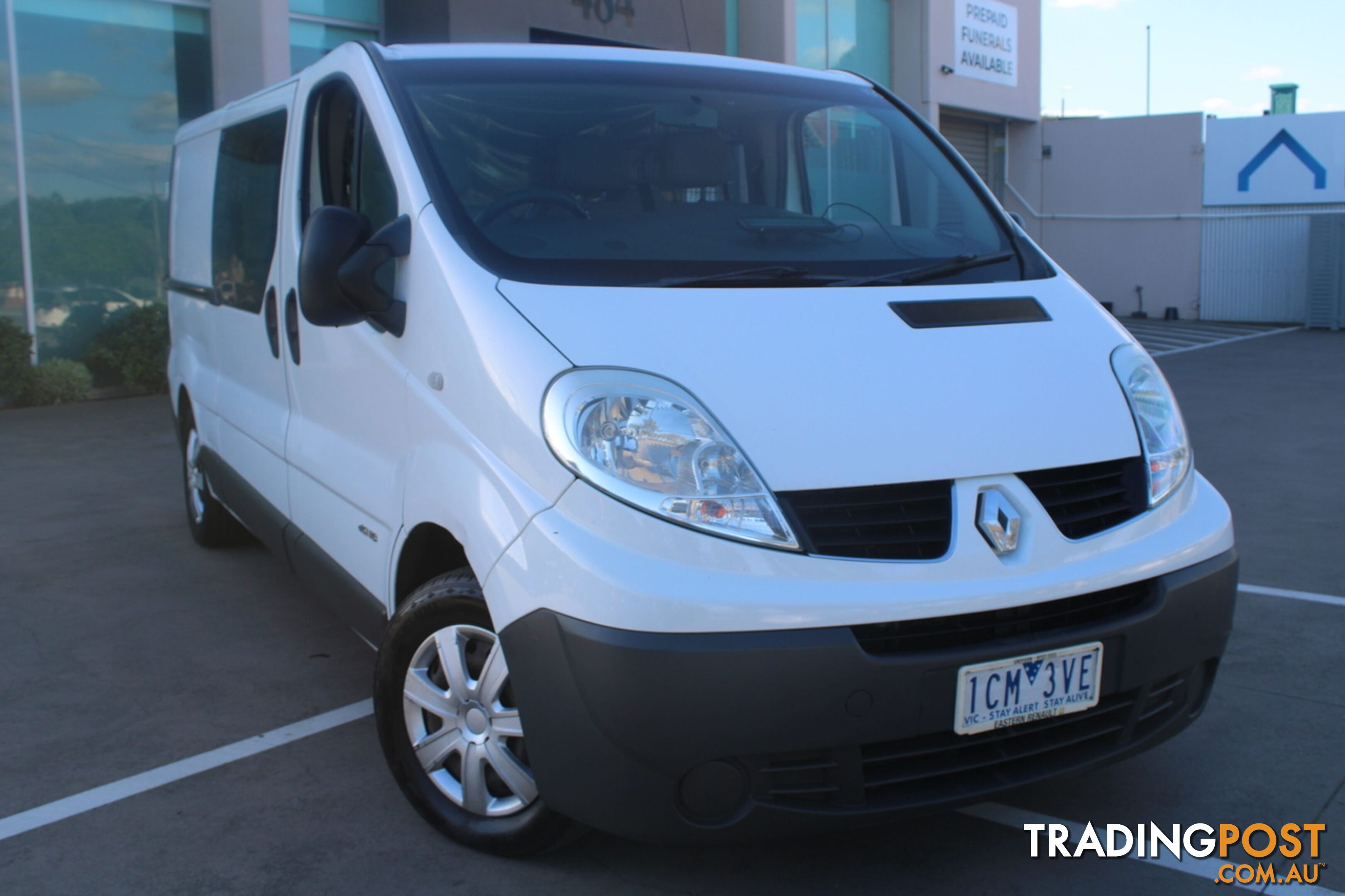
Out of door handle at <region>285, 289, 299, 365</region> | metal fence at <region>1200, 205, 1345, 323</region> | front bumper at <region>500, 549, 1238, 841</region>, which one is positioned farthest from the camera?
metal fence at <region>1200, 205, 1345, 323</region>

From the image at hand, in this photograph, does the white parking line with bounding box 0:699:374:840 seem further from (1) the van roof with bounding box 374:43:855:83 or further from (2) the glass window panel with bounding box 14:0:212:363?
(2) the glass window panel with bounding box 14:0:212:363

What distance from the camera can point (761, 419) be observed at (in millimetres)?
2332

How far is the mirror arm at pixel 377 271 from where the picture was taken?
2740 millimetres

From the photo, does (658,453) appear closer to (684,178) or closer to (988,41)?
(684,178)

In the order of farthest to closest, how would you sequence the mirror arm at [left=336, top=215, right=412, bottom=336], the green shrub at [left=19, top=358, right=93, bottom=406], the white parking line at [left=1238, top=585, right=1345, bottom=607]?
the green shrub at [left=19, top=358, right=93, bottom=406]
the white parking line at [left=1238, top=585, right=1345, bottom=607]
the mirror arm at [left=336, top=215, right=412, bottom=336]

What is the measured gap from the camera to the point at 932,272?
9.75 ft

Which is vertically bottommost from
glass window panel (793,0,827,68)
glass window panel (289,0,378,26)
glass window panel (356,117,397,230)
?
glass window panel (356,117,397,230)

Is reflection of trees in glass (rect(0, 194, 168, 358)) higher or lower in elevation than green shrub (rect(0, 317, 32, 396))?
higher

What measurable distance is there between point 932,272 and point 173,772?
2.30 meters

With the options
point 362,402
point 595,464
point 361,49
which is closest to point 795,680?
point 595,464

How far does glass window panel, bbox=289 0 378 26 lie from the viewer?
38.6ft

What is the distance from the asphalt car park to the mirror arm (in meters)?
1.18

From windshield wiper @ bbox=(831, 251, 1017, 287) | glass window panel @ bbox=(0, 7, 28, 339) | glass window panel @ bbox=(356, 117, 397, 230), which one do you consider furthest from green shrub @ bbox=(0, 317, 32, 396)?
windshield wiper @ bbox=(831, 251, 1017, 287)

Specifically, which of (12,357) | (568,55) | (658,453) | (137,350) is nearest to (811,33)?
(137,350)
